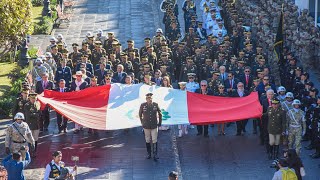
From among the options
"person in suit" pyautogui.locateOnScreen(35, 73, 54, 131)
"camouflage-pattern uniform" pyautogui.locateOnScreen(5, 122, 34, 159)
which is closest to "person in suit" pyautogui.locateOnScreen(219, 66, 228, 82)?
"person in suit" pyautogui.locateOnScreen(35, 73, 54, 131)

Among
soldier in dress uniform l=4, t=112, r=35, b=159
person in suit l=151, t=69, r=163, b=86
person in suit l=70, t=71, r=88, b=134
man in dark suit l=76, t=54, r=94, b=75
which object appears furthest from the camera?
man in dark suit l=76, t=54, r=94, b=75

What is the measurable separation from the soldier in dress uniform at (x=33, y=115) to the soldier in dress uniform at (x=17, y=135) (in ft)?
3.67

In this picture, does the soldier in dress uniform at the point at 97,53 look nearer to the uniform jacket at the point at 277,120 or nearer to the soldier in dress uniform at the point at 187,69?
the soldier in dress uniform at the point at 187,69

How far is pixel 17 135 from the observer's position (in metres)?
22.5

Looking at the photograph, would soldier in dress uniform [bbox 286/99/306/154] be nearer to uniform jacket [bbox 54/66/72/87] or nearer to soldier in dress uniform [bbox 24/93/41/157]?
soldier in dress uniform [bbox 24/93/41/157]

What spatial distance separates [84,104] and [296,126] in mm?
5620

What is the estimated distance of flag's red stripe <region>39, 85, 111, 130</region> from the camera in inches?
956

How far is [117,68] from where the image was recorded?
27125mm

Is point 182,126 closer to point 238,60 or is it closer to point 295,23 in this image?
point 238,60

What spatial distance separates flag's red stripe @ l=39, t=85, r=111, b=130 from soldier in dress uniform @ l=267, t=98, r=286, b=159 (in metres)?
4.24

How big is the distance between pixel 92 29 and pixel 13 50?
16.2 ft

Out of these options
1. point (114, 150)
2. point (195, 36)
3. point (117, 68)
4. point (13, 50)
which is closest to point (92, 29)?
point (13, 50)

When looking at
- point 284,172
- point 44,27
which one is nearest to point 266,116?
point 284,172

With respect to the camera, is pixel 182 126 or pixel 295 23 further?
pixel 295 23
